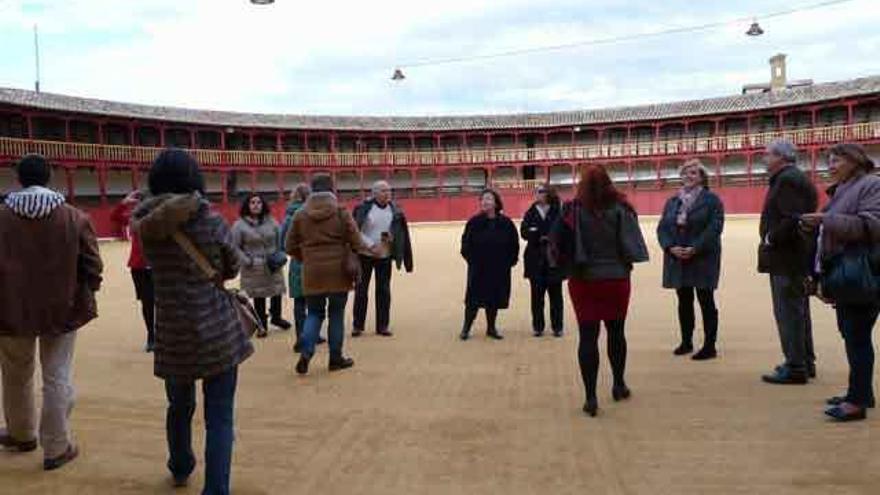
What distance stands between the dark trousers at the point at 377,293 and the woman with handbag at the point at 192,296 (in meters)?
5.00

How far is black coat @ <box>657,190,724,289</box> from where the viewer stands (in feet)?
21.7

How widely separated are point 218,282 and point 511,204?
150 feet

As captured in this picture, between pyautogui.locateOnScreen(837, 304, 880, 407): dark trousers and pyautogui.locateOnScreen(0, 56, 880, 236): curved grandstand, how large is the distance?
3471 centimetres

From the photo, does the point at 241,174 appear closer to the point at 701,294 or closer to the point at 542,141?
the point at 542,141

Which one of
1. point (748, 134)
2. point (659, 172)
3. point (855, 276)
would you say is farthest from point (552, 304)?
point (748, 134)

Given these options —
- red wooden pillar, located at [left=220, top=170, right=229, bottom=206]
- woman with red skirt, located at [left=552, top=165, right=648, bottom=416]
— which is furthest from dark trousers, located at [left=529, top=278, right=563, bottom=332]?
red wooden pillar, located at [left=220, top=170, right=229, bottom=206]

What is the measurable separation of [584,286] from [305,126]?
1829 inches

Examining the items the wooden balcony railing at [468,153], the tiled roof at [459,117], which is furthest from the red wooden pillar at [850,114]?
the wooden balcony railing at [468,153]

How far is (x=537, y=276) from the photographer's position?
8.41 metres

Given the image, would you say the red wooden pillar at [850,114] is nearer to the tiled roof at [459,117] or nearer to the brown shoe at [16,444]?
the tiled roof at [459,117]

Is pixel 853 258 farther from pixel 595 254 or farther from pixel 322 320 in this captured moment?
pixel 322 320

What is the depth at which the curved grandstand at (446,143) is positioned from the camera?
38.5 m

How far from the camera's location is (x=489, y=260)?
27.6 ft

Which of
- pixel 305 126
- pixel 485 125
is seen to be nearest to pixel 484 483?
pixel 305 126
